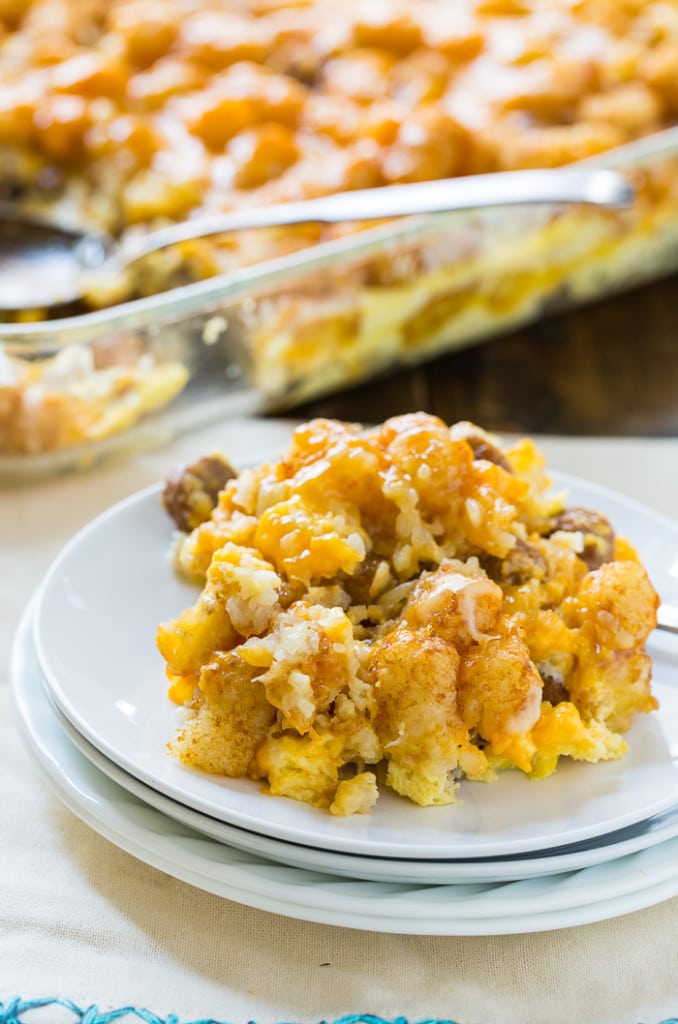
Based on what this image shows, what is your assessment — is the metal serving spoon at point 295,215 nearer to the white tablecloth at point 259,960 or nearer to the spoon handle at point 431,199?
the spoon handle at point 431,199

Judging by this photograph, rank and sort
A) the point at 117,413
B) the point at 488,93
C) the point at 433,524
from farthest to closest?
1. the point at 488,93
2. the point at 117,413
3. the point at 433,524

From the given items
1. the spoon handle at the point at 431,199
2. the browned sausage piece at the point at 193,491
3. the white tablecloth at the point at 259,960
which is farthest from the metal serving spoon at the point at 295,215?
the white tablecloth at the point at 259,960

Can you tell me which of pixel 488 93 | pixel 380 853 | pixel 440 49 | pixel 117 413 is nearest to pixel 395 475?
pixel 380 853

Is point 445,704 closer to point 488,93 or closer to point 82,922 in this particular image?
point 82,922

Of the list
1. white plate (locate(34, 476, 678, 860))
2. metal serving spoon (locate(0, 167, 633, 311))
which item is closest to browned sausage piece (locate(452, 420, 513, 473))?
white plate (locate(34, 476, 678, 860))

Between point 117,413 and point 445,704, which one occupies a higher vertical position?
point 445,704

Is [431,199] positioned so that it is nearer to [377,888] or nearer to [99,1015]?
[377,888]
